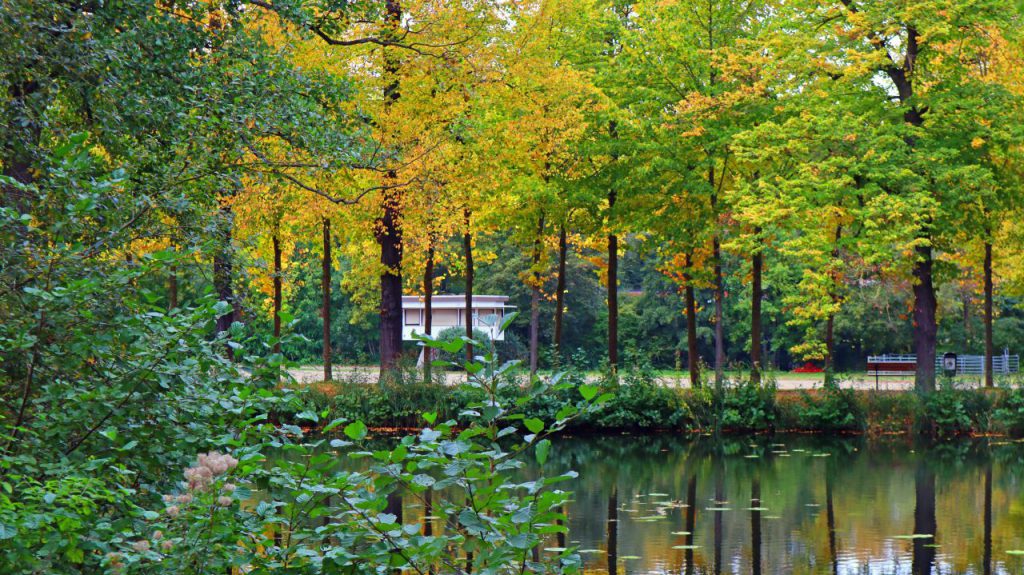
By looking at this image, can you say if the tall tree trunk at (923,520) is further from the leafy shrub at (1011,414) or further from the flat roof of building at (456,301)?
the flat roof of building at (456,301)

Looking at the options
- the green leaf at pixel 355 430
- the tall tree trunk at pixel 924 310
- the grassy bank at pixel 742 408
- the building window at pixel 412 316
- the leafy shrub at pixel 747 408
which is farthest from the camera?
the building window at pixel 412 316

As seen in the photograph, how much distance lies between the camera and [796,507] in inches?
566

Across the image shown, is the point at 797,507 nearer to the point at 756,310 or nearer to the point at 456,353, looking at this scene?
the point at 456,353

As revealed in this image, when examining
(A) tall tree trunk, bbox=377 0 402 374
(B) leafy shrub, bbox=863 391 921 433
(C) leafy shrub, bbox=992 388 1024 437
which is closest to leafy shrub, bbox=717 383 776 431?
(B) leafy shrub, bbox=863 391 921 433

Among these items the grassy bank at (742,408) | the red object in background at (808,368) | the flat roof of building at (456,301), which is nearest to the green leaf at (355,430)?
the grassy bank at (742,408)

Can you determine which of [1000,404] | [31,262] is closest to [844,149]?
[1000,404]

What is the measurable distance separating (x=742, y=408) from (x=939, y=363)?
26.3 metres

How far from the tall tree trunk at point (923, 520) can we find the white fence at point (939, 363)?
30.5 metres

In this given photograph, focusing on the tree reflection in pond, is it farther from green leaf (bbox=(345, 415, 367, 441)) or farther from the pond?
green leaf (bbox=(345, 415, 367, 441))

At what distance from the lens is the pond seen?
11008mm

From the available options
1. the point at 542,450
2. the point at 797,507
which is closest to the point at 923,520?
the point at 797,507

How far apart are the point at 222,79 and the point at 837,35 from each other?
1828cm

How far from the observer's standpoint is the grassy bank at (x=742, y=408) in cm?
2348

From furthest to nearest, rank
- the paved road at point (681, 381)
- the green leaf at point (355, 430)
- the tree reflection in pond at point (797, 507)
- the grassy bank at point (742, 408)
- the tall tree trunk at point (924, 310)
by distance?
the tall tree trunk at point (924, 310), the paved road at point (681, 381), the grassy bank at point (742, 408), the tree reflection in pond at point (797, 507), the green leaf at point (355, 430)
